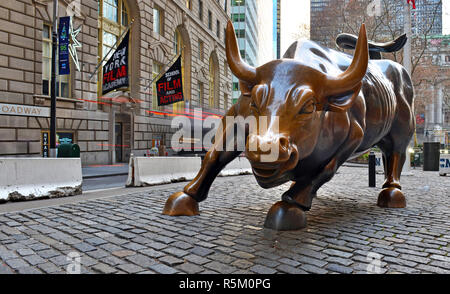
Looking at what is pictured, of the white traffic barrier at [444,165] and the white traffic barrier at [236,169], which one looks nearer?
the white traffic barrier at [236,169]

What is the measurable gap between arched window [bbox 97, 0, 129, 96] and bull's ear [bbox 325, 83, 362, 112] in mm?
17494

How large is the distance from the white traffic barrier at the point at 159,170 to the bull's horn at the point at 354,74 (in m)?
5.73

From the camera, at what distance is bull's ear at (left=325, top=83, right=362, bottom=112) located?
11.5 ft

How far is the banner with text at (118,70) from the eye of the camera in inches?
596

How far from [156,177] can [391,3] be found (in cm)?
2289

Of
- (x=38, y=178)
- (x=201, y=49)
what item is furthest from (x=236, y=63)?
(x=201, y=49)

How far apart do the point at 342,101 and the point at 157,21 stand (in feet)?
77.1

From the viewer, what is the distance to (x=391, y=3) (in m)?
23.6

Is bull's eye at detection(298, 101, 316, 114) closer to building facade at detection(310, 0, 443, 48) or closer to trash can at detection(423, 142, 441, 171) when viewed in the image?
trash can at detection(423, 142, 441, 171)

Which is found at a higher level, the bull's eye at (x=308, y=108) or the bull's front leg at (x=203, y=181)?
the bull's eye at (x=308, y=108)

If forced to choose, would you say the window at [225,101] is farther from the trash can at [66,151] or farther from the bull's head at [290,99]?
the bull's head at [290,99]

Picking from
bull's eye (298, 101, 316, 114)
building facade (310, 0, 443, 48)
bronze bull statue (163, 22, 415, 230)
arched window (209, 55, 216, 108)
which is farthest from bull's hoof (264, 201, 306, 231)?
arched window (209, 55, 216, 108)

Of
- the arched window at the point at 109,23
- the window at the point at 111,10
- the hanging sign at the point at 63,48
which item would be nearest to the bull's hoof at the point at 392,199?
the hanging sign at the point at 63,48
